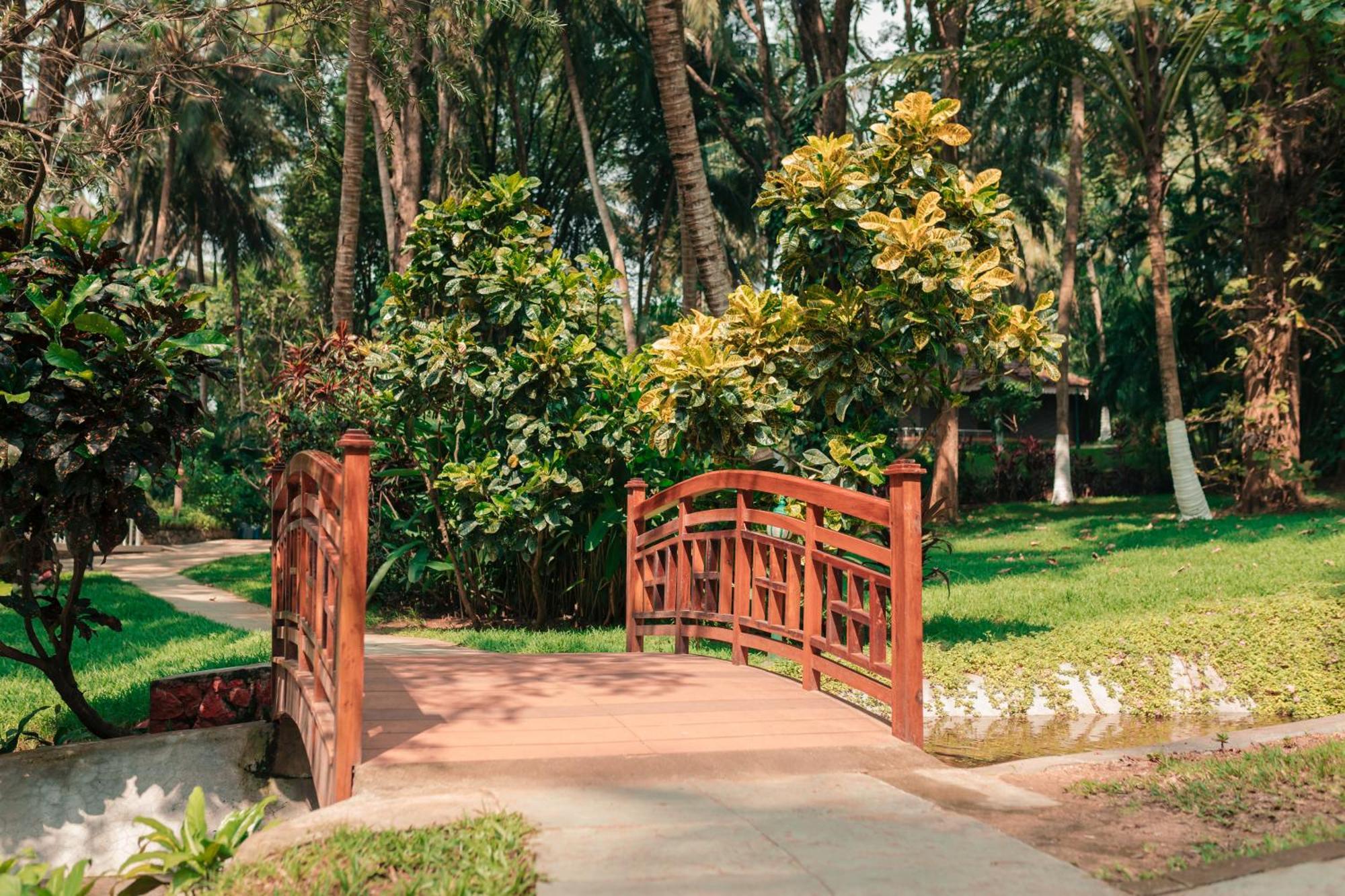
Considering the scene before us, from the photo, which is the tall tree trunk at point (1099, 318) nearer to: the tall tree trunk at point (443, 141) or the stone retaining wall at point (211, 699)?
the tall tree trunk at point (443, 141)

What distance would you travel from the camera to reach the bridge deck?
523 centimetres

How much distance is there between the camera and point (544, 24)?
19.1 metres

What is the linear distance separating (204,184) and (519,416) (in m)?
28.3

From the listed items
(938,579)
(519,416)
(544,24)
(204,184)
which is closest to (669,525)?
(519,416)

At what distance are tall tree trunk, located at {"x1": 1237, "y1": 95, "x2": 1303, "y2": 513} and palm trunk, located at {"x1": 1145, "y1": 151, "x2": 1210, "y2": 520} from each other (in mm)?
945

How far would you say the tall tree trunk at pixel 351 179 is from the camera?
50.5 feet

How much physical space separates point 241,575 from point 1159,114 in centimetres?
1615

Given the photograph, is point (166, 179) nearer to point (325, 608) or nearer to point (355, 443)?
point (325, 608)

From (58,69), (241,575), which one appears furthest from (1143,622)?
(241,575)

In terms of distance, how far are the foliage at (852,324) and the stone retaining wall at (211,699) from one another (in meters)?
3.48

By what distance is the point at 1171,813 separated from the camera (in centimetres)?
454

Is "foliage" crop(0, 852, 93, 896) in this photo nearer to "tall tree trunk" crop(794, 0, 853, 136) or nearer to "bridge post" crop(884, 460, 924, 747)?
"bridge post" crop(884, 460, 924, 747)

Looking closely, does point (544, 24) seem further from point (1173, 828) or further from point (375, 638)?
point (1173, 828)

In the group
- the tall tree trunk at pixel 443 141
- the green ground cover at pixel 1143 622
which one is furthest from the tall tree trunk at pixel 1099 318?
the green ground cover at pixel 1143 622
